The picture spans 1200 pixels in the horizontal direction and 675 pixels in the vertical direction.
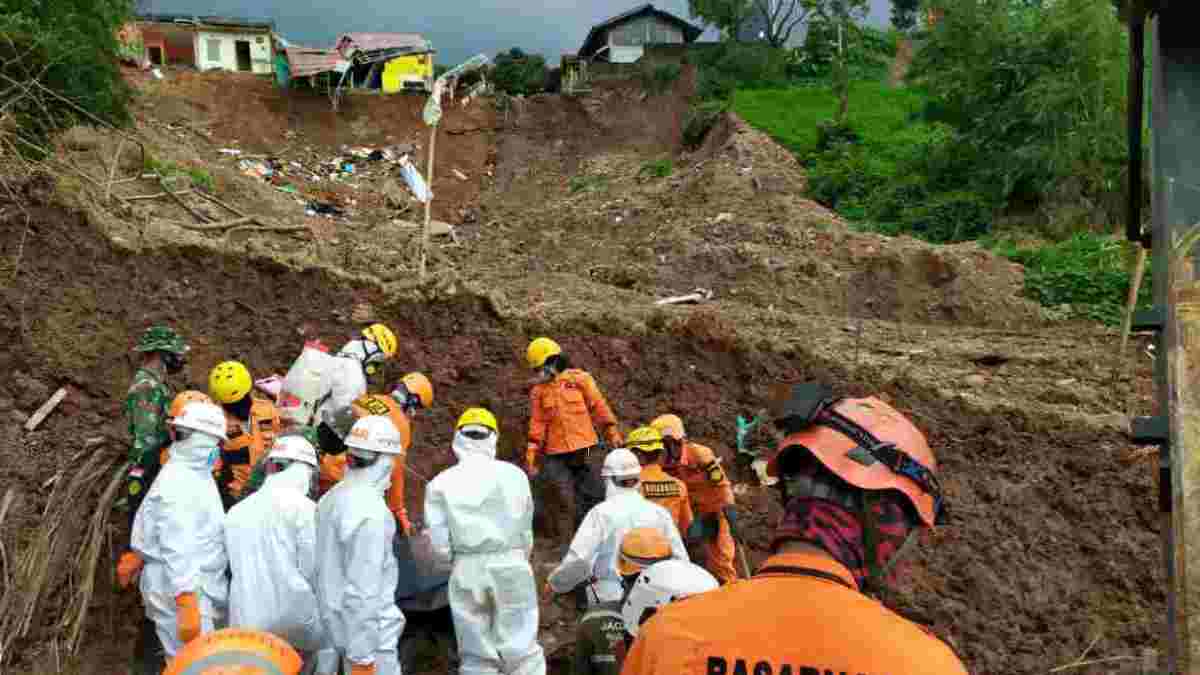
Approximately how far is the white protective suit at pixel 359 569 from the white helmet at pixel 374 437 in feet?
0.20

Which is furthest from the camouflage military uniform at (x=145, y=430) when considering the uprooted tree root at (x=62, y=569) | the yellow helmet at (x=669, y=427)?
the yellow helmet at (x=669, y=427)

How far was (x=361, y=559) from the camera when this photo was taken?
17.0 feet

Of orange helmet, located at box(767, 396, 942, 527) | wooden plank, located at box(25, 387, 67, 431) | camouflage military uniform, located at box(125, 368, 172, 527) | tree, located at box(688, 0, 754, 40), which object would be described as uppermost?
tree, located at box(688, 0, 754, 40)

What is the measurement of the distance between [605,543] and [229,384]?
2.76m

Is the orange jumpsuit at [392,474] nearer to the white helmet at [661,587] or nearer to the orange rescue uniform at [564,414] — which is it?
the orange rescue uniform at [564,414]

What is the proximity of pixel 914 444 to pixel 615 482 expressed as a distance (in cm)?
Result: 405

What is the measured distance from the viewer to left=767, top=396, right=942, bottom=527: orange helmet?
211 cm

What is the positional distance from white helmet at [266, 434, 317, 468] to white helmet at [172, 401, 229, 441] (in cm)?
34

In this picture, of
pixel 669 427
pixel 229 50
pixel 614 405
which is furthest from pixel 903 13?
pixel 669 427

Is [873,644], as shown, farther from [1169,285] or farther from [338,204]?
[338,204]

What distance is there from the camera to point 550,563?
845cm

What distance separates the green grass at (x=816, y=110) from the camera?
28.3 m

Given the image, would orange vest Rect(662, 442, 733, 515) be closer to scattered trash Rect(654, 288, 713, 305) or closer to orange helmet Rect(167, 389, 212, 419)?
orange helmet Rect(167, 389, 212, 419)

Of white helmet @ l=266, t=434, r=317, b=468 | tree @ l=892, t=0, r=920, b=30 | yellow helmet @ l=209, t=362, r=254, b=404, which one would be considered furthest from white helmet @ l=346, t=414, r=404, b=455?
tree @ l=892, t=0, r=920, b=30
